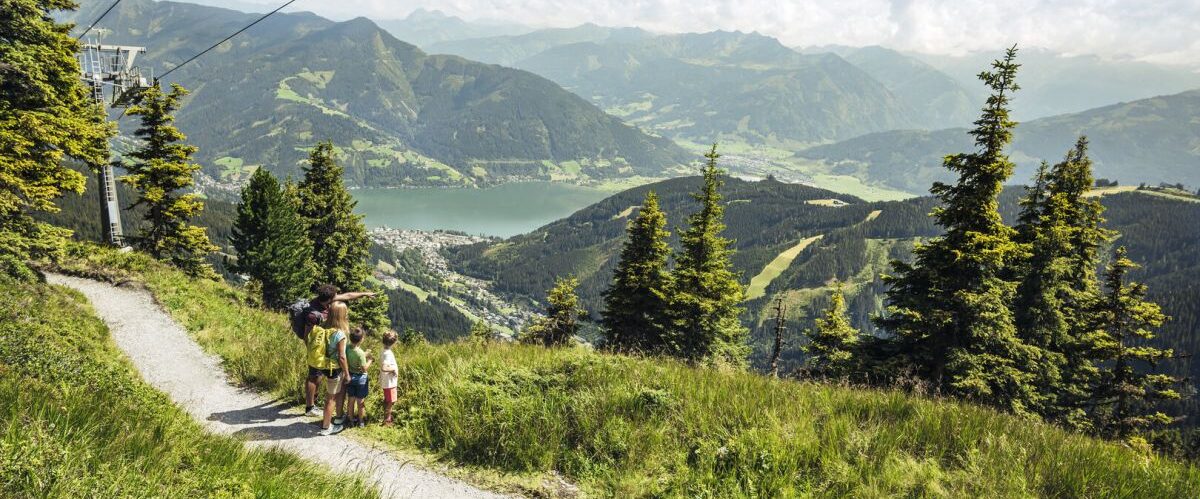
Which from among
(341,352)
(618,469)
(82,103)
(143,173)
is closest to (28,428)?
(341,352)

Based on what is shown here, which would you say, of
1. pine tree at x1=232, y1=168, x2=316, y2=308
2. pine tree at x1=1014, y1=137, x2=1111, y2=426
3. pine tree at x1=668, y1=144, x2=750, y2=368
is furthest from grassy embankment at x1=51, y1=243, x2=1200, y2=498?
pine tree at x1=232, y1=168, x2=316, y2=308

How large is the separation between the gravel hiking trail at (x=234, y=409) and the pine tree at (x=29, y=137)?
102 inches

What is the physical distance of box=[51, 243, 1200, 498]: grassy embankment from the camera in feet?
17.2

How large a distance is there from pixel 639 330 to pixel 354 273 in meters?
20.3

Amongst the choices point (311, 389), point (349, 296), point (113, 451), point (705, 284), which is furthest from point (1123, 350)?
point (113, 451)

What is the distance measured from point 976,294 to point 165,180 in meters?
36.5

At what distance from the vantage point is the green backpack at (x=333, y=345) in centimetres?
779

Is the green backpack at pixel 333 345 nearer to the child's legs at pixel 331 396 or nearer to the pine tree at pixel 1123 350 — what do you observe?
the child's legs at pixel 331 396

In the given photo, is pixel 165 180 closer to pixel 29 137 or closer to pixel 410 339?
pixel 29 137

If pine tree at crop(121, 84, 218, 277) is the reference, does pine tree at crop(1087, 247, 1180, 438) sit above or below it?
below

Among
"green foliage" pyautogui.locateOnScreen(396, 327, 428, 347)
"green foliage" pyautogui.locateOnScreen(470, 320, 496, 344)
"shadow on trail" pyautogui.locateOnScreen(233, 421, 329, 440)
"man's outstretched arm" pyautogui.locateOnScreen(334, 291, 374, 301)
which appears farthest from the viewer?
"green foliage" pyautogui.locateOnScreen(396, 327, 428, 347)

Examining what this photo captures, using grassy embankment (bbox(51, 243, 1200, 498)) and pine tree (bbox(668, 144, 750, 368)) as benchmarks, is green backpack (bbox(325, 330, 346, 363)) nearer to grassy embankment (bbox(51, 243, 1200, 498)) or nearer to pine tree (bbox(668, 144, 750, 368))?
grassy embankment (bbox(51, 243, 1200, 498))

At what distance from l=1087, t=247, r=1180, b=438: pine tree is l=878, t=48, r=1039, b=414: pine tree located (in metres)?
5.73

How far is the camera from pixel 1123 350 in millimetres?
19734
